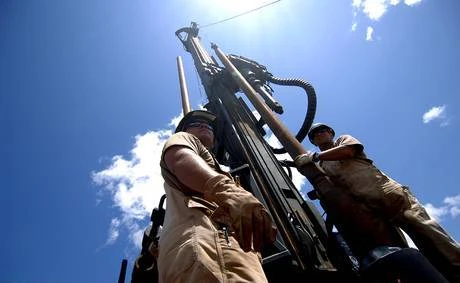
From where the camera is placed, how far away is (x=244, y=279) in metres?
1.08

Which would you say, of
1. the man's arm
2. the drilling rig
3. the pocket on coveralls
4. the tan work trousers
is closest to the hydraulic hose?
the drilling rig

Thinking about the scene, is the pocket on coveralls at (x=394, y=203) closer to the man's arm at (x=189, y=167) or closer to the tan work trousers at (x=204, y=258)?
the tan work trousers at (x=204, y=258)

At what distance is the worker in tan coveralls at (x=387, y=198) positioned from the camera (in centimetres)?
227

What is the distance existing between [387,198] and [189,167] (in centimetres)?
195

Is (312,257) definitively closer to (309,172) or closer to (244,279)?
(309,172)

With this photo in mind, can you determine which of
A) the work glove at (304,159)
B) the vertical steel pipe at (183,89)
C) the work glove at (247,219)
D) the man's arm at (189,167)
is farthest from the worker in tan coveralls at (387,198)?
the vertical steel pipe at (183,89)

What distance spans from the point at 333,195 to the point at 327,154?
1.87 feet

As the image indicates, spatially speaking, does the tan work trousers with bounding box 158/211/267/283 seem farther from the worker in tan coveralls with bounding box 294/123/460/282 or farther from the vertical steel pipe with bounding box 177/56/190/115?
the vertical steel pipe with bounding box 177/56/190/115

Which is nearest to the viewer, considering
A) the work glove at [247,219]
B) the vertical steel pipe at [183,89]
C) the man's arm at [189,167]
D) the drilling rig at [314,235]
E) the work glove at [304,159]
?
the work glove at [247,219]

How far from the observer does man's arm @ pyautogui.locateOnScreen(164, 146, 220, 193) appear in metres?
1.25

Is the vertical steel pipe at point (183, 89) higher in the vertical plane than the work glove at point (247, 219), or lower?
higher

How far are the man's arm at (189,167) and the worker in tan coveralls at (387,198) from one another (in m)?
1.36

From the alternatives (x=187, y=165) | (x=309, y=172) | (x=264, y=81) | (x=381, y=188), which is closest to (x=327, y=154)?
(x=309, y=172)

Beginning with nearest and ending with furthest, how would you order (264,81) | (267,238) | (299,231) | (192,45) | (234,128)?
(267,238) → (299,231) → (234,128) → (264,81) → (192,45)
